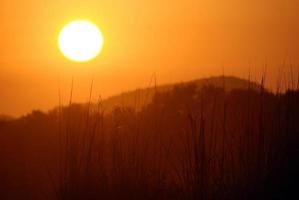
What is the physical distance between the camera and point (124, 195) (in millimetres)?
4562

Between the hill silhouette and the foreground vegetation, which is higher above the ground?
the hill silhouette

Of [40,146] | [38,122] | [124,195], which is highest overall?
[38,122]

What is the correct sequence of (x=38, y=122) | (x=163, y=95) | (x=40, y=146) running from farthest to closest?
1. (x=163, y=95)
2. (x=38, y=122)
3. (x=40, y=146)

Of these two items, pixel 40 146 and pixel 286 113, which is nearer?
pixel 286 113

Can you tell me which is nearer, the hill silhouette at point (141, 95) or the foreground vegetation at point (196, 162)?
the foreground vegetation at point (196, 162)

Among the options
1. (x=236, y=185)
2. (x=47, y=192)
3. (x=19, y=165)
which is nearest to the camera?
(x=236, y=185)

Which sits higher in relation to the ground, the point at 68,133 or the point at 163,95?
the point at 163,95

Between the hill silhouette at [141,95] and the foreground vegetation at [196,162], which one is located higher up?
the hill silhouette at [141,95]

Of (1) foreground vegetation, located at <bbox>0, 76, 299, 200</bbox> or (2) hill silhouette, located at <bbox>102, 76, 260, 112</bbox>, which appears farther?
(2) hill silhouette, located at <bbox>102, 76, 260, 112</bbox>

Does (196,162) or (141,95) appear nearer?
(196,162)

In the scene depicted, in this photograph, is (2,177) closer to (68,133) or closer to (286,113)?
(68,133)

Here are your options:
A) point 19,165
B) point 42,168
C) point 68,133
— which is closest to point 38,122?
point 19,165

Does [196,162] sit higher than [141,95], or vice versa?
[141,95]

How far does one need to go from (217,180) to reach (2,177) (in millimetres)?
3584
